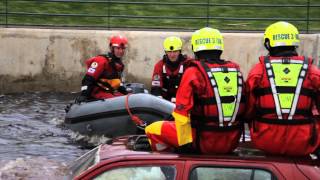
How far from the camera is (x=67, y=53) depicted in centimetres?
1600

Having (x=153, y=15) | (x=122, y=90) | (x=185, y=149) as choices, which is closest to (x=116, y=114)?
(x=122, y=90)

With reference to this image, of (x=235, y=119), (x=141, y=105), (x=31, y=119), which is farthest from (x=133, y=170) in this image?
(x=31, y=119)

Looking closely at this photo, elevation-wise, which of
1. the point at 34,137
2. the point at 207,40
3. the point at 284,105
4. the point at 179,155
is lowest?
the point at 34,137

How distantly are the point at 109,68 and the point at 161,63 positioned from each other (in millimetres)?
1006

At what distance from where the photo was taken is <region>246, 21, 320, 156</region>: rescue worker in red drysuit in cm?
489

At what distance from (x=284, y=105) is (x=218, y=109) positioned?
0.54 metres

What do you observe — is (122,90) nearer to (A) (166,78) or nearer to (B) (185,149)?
(A) (166,78)

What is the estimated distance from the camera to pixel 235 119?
16.9ft

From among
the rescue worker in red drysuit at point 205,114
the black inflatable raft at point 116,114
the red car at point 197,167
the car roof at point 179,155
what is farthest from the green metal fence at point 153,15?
the red car at point 197,167

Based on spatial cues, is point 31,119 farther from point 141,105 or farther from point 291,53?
point 291,53

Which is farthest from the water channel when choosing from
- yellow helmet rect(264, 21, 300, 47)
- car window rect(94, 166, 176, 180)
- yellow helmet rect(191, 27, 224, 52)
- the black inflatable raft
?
yellow helmet rect(264, 21, 300, 47)

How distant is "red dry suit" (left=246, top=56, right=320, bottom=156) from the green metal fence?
1250cm

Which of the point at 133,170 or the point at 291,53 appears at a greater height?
A: the point at 291,53

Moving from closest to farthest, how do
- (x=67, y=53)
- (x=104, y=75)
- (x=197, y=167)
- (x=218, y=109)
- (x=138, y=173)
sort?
(x=197, y=167) → (x=138, y=173) → (x=218, y=109) → (x=104, y=75) → (x=67, y=53)
